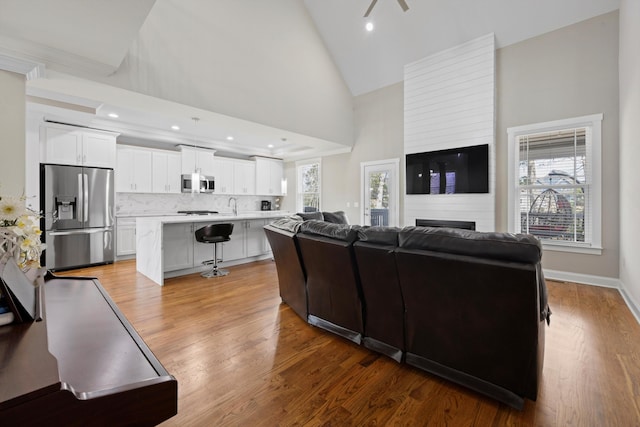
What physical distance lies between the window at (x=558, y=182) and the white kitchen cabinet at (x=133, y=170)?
7.17 metres

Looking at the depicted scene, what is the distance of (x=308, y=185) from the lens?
819cm

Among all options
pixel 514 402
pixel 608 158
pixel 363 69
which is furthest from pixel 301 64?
pixel 514 402

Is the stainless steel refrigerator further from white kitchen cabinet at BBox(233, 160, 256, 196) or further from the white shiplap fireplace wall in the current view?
the white shiplap fireplace wall

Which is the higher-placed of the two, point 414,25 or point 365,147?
point 414,25

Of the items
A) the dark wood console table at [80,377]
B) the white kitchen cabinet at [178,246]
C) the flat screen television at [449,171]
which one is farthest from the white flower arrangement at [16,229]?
the flat screen television at [449,171]

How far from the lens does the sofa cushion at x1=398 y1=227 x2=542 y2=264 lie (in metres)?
1.46

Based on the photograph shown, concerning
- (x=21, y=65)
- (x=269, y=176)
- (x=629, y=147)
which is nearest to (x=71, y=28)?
(x=21, y=65)

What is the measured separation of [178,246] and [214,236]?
24.4 inches

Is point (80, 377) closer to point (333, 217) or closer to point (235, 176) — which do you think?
point (333, 217)

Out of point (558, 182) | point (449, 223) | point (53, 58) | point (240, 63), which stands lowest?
point (449, 223)

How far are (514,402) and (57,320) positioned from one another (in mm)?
2226

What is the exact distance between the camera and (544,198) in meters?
4.32

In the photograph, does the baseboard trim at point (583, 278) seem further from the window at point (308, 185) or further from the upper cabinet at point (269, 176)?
the upper cabinet at point (269, 176)

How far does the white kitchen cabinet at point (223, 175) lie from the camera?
294 inches
